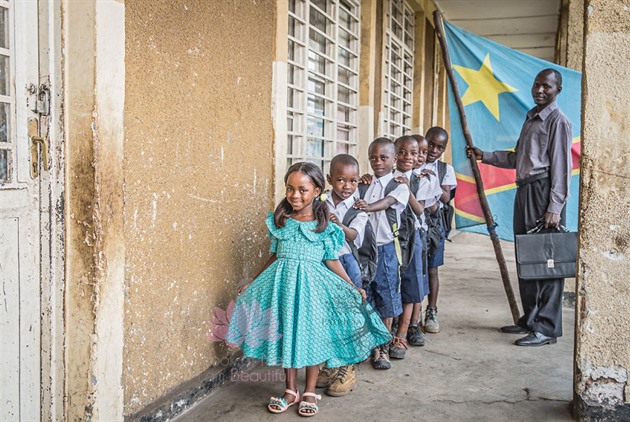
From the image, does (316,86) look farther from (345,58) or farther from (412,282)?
(412,282)

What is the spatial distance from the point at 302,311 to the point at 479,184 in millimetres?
2417

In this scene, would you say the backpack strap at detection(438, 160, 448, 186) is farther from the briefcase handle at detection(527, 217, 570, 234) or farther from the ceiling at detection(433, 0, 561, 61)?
the ceiling at detection(433, 0, 561, 61)

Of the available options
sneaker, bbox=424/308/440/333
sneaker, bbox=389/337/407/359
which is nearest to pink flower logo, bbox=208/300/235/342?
sneaker, bbox=389/337/407/359

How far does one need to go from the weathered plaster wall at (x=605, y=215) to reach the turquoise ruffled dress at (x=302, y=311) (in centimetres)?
101

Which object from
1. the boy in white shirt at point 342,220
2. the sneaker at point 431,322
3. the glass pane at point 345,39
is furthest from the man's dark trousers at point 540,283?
the glass pane at point 345,39

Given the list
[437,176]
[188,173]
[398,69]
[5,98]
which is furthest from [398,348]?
[398,69]

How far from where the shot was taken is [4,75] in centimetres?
206

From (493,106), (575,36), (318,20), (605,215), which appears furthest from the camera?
(575,36)

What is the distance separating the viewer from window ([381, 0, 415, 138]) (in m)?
6.28

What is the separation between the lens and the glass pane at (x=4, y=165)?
2.07 m

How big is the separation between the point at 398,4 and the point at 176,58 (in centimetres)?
458

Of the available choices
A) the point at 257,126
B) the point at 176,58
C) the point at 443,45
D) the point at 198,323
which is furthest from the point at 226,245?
the point at 443,45

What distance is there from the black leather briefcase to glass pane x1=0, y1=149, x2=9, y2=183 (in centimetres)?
299

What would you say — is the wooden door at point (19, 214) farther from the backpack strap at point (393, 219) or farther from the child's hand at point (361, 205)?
the backpack strap at point (393, 219)
